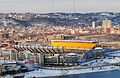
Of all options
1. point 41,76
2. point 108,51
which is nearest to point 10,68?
point 41,76

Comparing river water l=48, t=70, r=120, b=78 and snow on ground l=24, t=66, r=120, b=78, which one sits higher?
snow on ground l=24, t=66, r=120, b=78

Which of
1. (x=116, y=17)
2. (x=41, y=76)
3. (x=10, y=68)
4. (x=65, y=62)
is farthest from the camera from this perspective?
(x=116, y=17)

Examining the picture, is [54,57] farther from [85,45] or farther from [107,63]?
[85,45]

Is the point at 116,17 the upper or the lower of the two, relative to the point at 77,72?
upper

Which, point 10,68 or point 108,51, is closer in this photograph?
point 10,68

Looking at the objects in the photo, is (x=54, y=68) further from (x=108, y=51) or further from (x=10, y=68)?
(x=108, y=51)

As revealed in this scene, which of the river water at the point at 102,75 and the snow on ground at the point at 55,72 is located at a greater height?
the snow on ground at the point at 55,72

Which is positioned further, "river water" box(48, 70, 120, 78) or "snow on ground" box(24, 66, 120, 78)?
"river water" box(48, 70, 120, 78)

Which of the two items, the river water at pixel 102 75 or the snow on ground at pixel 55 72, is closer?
the snow on ground at pixel 55 72

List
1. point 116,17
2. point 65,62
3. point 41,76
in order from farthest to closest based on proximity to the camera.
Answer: point 116,17 < point 65,62 < point 41,76

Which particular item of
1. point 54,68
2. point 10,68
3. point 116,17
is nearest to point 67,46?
point 54,68
